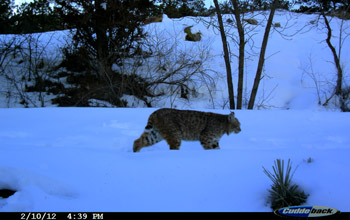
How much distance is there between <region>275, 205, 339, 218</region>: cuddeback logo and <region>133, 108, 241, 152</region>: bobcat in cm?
284

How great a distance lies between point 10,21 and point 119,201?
18.7 metres

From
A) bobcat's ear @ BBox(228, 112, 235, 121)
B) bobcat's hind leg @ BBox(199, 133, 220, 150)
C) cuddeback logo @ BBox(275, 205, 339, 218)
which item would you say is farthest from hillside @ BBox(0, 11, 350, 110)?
cuddeback logo @ BBox(275, 205, 339, 218)

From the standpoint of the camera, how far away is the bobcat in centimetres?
622

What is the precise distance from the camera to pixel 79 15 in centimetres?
1448

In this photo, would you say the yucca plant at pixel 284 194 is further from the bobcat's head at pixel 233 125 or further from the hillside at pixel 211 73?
the hillside at pixel 211 73

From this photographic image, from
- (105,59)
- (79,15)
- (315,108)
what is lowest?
(315,108)

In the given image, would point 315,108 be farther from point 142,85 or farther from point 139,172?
point 139,172

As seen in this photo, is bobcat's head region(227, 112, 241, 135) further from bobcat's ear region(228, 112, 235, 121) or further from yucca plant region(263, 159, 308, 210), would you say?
yucca plant region(263, 159, 308, 210)

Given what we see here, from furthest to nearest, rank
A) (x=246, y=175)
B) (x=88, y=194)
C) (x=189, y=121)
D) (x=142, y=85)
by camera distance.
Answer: (x=142, y=85) → (x=189, y=121) → (x=246, y=175) → (x=88, y=194)

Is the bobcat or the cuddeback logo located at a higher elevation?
the bobcat

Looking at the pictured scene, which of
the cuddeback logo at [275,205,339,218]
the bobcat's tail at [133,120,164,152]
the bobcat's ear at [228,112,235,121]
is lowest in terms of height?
the cuddeback logo at [275,205,339,218]

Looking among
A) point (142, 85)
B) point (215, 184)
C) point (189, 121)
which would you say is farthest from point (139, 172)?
point (142, 85)

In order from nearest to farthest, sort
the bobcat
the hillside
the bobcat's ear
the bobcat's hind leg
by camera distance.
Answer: the bobcat
the bobcat's hind leg
the bobcat's ear
the hillside

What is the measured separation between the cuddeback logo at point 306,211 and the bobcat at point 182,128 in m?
2.84
